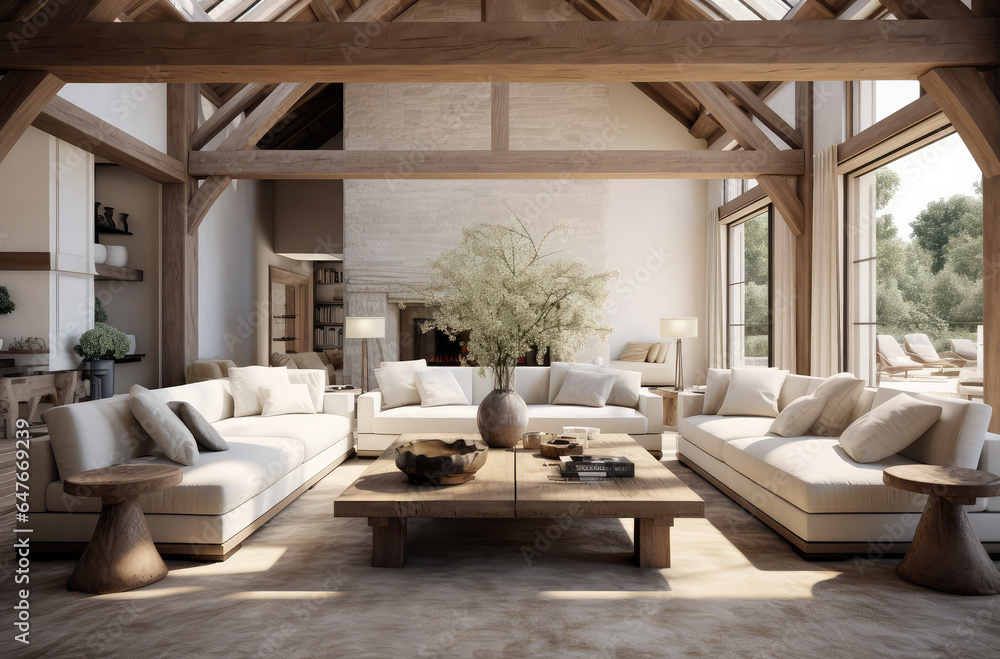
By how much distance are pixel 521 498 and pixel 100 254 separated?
579 centimetres

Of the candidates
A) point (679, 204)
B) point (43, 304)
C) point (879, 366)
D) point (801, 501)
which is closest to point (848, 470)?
point (801, 501)

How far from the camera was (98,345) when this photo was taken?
5.99 meters

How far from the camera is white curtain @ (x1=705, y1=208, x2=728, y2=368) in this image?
350 inches

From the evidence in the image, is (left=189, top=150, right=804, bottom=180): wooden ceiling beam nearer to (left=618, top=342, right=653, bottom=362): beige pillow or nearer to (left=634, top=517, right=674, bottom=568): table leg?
(left=618, top=342, right=653, bottom=362): beige pillow

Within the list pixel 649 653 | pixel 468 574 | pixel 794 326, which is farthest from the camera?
pixel 794 326

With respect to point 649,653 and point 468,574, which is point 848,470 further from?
point 468,574

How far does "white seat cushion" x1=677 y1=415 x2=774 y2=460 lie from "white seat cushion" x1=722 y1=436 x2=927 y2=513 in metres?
0.55

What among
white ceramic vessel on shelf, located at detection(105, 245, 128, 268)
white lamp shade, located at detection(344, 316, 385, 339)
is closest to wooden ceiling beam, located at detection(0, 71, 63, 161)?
white lamp shade, located at detection(344, 316, 385, 339)

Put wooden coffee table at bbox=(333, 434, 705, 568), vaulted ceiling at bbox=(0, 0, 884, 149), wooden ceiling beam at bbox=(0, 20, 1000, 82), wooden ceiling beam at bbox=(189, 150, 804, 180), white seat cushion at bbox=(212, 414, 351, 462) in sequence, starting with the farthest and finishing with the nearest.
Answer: wooden ceiling beam at bbox=(189, 150, 804, 180), vaulted ceiling at bbox=(0, 0, 884, 149), white seat cushion at bbox=(212, 414, 351, 462), wooden ceiling beam at bbox=(0, 20, 1000, 82), wooden coffee table at bbox=(333, 434, 705, 568)

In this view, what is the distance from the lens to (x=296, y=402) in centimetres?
481

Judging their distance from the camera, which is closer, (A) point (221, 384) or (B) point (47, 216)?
(A) point (221, 384)

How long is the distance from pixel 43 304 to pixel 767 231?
7.47 meters

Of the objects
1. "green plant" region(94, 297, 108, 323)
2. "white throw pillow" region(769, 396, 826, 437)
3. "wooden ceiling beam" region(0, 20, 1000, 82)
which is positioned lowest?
"white throw pillow" region(769, 396, 826, 437)

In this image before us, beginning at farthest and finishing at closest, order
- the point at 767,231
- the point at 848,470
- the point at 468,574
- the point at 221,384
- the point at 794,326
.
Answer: the point at 767,231, the point at 794,326, the point at 221,384, the point at 848,470, the point at 468,574
